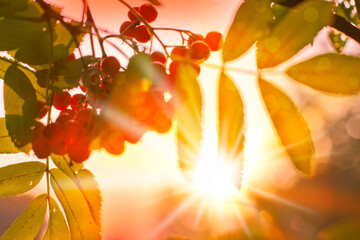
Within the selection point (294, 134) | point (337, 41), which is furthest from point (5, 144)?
point (337, 41)

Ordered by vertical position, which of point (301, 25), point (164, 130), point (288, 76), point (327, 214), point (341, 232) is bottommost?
point (327, 214)

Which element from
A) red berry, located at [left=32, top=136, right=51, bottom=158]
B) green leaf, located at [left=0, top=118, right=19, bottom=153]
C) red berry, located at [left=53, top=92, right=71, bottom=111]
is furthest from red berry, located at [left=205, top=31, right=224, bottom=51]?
green leaf, located at [left=0, top=118, right=19, bottom=153]

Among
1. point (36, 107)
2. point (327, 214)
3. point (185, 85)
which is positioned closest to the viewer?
point (185, 85)

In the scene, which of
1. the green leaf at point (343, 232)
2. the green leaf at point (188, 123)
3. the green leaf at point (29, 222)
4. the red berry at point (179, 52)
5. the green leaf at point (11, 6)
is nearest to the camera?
the green leaf at point (343, 232)

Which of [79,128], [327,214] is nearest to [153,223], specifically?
[327,214]

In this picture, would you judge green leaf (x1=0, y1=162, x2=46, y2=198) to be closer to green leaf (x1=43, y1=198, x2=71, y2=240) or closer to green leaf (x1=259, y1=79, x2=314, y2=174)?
green leaf (x1=43, y1=198, x2=71, y2=240)

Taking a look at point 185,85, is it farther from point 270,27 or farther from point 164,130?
point 270,27

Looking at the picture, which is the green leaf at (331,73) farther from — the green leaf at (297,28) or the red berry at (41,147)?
the red berry at (41,147)

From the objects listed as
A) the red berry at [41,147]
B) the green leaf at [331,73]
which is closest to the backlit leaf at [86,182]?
the red berry at [41,147]
